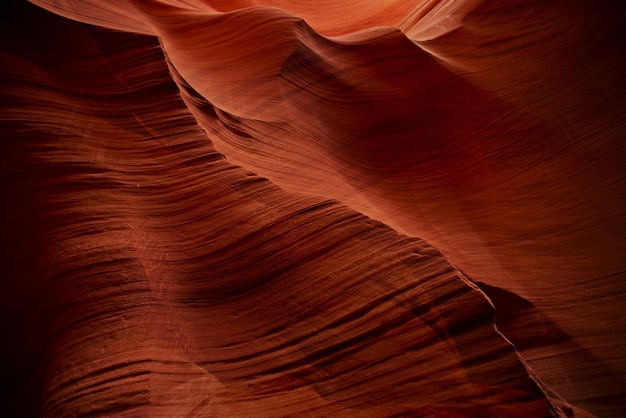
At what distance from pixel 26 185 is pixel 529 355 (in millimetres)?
3037

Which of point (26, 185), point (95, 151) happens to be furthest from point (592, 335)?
point (26, 185)

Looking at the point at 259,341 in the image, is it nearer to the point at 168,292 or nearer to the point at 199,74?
the point at 168,292

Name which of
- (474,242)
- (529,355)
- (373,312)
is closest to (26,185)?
(373,312)

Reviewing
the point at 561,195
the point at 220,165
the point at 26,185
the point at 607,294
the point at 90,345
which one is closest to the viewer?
the point at 90,345

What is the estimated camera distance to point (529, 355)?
273cm

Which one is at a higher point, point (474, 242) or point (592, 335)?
point (474, 242)

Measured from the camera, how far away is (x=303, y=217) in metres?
2.57

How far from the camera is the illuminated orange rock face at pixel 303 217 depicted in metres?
2.10

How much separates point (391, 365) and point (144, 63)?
2.41 meters

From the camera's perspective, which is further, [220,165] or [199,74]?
[199,74]

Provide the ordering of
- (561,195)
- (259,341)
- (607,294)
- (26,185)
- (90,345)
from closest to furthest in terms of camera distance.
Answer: (90,345)
(259,341)
(26,185)
(607,294)
(561,195)

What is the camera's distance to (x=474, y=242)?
318 cm

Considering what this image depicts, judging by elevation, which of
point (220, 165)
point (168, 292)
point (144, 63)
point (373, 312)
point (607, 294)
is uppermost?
point (144, 63)

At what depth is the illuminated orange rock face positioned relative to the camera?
6.88 ft
